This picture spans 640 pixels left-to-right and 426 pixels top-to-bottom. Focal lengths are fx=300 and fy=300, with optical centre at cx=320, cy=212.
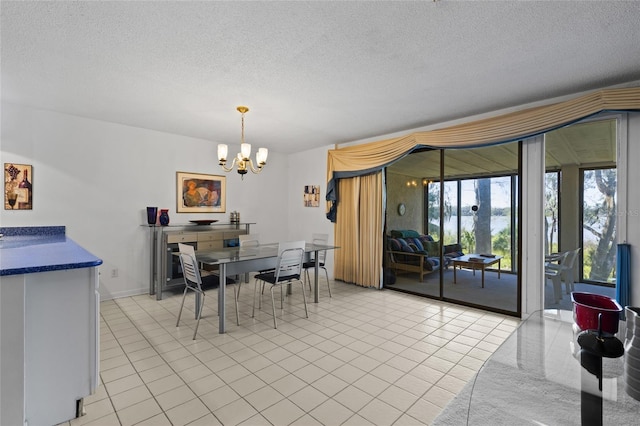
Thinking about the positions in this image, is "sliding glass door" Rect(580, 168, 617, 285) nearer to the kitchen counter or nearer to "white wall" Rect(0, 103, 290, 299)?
the kitchen counter

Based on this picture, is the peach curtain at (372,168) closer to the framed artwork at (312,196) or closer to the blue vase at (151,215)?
the framed artwork at (312,196)

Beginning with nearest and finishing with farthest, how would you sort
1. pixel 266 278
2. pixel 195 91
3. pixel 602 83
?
pixel 602 83
pixel 195 91
pixel 266 278

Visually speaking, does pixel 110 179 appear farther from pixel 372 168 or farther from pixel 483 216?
pixel 483 216

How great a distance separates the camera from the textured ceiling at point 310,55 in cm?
188

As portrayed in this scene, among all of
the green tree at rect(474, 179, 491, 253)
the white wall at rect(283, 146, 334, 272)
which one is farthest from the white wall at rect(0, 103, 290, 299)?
the green tree at rect(474, 179, 491, 253)

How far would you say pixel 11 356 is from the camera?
1.53 metres

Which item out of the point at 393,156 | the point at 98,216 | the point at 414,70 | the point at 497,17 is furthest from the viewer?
the point at 393,156

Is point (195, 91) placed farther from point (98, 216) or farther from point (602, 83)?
point (602, 83)

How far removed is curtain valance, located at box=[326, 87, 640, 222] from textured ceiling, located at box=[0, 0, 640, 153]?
0.60 ft

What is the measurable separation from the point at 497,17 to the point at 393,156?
262 centimetres

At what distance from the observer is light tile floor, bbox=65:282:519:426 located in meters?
1.91

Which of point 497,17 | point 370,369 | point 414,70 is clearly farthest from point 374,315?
point 497,17

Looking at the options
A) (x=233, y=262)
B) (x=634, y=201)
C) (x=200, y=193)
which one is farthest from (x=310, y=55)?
(x=200, y=193)

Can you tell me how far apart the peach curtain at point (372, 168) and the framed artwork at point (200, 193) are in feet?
6.41
